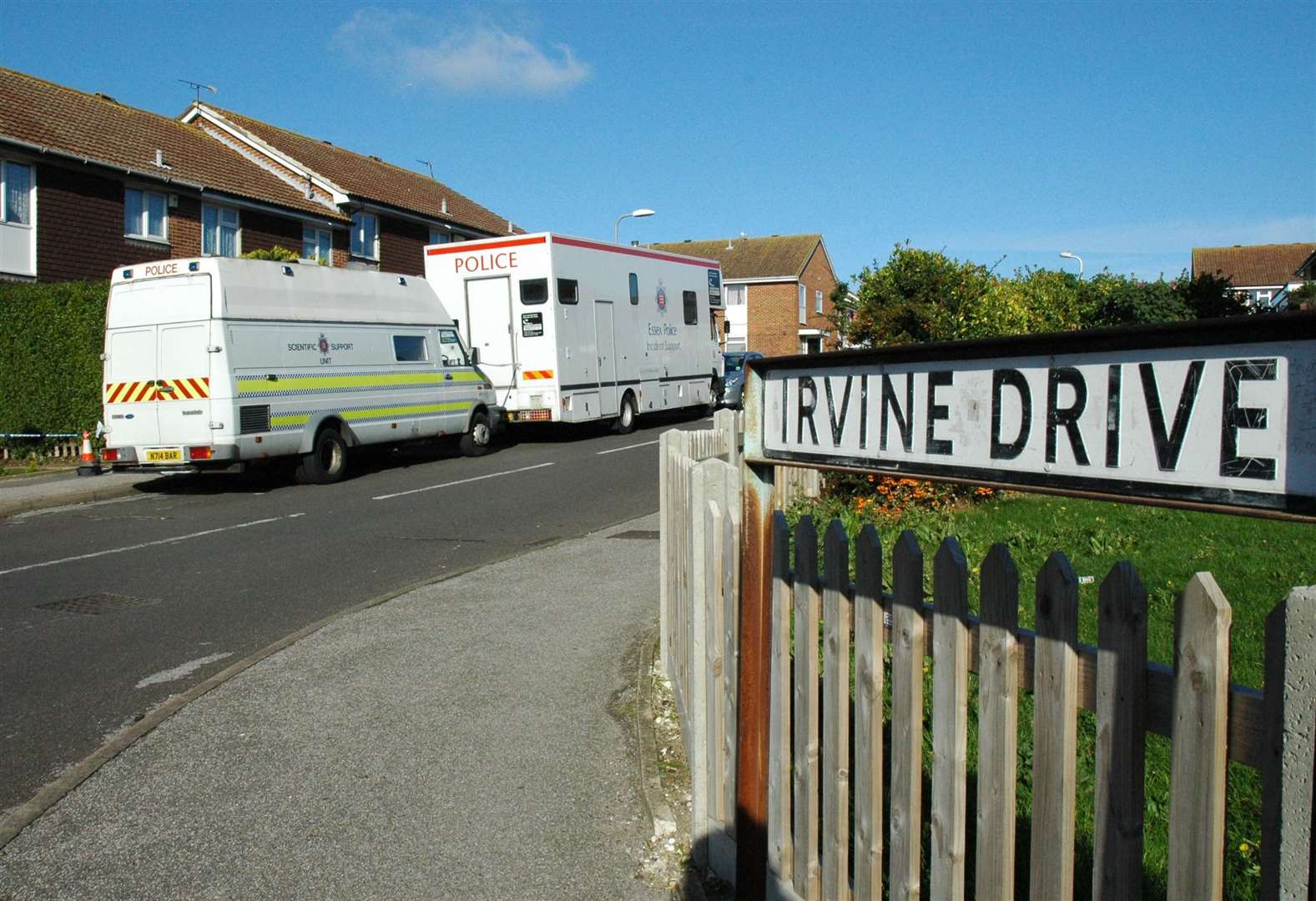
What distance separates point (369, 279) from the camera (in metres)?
17.6

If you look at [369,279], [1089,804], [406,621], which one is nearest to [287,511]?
[369,279]

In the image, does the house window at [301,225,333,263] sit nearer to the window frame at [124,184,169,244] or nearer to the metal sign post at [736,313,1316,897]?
the window frame at [124,184,169,244]

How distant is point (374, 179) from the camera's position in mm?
35906

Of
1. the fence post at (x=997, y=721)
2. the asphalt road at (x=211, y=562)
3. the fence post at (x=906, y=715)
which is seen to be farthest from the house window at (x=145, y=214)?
the fence post at (x=997, y=721)

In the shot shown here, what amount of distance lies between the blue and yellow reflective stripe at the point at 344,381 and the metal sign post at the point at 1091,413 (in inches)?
538

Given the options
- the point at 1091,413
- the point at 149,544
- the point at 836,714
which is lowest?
the point at 149,544

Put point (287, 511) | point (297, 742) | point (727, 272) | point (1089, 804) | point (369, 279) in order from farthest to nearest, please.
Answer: point (727, 272) < point (369, 279) < point (287, 511) < point (297, 742) < point (1089, 804)

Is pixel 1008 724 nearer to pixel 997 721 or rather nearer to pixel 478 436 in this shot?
pixel 997 721

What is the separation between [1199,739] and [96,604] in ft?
27.4

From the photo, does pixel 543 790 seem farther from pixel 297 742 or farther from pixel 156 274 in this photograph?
pixel 156 274

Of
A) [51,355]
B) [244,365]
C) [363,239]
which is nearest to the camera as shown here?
[244,365]

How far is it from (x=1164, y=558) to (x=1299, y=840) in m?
6.27

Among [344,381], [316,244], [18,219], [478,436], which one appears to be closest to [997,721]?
[344,381]

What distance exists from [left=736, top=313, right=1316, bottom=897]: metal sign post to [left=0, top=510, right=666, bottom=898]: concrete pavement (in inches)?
77.9
